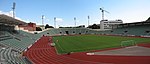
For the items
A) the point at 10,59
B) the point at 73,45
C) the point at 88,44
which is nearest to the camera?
the point at 10,59

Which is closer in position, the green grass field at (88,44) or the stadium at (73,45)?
the stadium at (73,45)

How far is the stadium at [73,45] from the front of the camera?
22839mm

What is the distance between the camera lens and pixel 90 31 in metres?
104

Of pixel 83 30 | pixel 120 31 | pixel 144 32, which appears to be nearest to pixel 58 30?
pixel 83 30

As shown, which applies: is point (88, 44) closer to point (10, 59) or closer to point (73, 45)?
point (73, 45)

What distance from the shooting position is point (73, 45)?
40.2m

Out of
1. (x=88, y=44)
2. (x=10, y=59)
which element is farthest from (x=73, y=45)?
(x=10, y=59)

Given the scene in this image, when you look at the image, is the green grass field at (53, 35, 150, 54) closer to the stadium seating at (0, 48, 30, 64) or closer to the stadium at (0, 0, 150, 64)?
the stadium at (0, 0, 150, 64)

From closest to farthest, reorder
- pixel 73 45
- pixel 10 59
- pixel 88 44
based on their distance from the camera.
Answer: pixel 10 59
pixel 73 45
pixel 88 44

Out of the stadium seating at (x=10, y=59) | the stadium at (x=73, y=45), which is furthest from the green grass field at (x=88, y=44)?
the stadium seating at (x=10, y=59)

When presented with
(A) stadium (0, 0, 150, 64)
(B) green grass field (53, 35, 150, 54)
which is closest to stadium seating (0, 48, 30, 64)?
(A) stadium (0, 0, 150, 64)

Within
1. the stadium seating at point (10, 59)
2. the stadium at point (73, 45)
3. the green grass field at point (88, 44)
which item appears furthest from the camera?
the green grass field at point (88, 44)

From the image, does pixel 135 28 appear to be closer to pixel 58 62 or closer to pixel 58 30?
pixel 58 30

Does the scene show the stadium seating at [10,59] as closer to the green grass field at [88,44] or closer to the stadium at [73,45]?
the stadium at [73,45]
